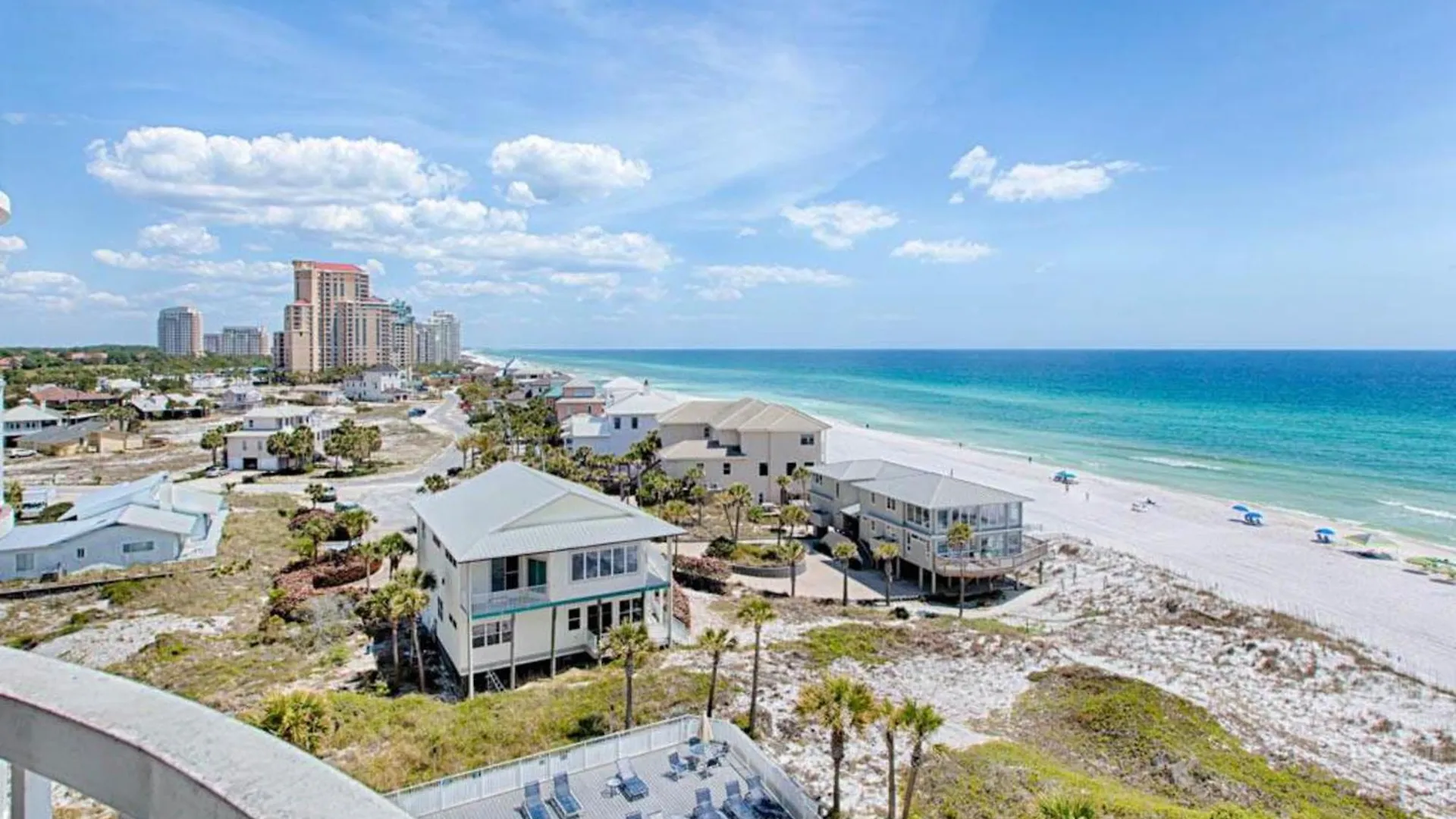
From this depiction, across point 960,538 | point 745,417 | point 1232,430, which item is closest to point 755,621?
point 960,538

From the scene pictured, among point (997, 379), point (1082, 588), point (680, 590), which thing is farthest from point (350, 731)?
point (997, 379)

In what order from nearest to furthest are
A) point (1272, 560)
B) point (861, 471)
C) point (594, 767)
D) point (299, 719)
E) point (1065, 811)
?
point (1065, 811)
point (299, 719)
point (594, 767)
point (1272, 560)
point (861, 471)

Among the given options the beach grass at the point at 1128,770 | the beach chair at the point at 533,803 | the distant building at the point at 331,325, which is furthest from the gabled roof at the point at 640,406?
the distant building at the point at 331,325

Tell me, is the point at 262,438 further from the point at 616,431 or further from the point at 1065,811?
the point at 1065,811

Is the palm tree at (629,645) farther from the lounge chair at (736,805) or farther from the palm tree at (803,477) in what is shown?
the palm tree at (803,477)

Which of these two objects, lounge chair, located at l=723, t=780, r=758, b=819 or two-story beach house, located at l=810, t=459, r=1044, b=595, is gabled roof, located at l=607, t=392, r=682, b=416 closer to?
two-story beach house, located at l=810, t=459, r=1044, b=595

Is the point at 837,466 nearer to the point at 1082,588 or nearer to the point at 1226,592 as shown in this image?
the point at 1082,588
